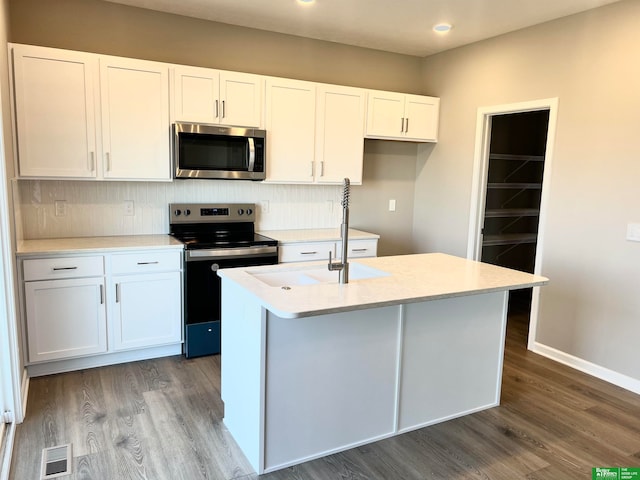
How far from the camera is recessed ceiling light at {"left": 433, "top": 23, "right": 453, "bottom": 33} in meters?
3.82

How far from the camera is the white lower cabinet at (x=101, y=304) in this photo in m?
3.02

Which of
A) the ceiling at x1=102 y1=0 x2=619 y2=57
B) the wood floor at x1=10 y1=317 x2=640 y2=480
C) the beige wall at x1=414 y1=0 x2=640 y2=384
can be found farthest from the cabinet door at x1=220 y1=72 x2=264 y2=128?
the beige wall at x1=414 y1=0 x2=640 y2=384

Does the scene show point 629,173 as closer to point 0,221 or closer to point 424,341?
point 424,341

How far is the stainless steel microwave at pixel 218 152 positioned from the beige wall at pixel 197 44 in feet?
2.29

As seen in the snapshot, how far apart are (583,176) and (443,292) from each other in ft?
6.35

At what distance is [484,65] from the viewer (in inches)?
166

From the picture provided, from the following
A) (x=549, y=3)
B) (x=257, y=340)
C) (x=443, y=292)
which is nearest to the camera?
(x=257, y=340)

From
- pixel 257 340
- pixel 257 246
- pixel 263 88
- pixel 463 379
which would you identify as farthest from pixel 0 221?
pixel 463 379

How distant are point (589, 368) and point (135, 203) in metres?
3.71

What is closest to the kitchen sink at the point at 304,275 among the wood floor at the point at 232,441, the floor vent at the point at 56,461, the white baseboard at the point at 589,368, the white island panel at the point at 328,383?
the white island panel at the point at 328,383

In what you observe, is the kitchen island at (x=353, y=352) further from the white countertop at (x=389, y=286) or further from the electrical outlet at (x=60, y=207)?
the electrical outlet at (x=60, y=207)

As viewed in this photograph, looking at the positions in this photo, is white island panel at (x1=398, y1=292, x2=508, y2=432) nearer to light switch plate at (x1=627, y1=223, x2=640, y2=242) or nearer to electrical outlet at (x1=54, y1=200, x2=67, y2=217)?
light switch plate at (x1=627, y1=223, x2=640, y2=242)

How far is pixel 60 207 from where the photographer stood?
3.51m

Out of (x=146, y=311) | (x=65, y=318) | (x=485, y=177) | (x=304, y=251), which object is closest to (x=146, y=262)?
(x=146, y=311)
